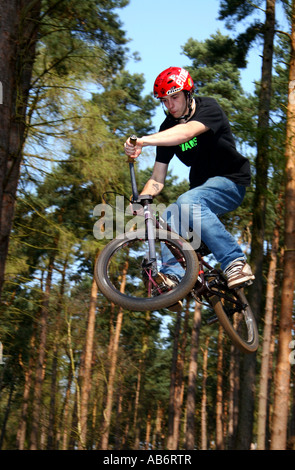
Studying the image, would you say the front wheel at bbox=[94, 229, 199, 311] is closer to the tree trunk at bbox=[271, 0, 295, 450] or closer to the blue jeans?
the blue jeans

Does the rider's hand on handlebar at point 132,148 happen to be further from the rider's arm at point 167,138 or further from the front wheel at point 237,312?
the front wheel at point 237,312

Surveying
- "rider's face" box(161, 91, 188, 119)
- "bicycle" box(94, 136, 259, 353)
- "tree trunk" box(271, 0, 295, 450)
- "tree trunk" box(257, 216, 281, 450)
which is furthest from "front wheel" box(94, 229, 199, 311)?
"tree trunk" box(257, 216, 281, 450)

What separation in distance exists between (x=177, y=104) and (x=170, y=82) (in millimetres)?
235

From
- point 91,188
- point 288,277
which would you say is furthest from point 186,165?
point 91,188

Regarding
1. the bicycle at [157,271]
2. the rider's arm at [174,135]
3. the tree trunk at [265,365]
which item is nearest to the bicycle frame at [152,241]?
the bicycle at [157,271]

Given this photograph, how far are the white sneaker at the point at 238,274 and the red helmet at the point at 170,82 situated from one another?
153cm

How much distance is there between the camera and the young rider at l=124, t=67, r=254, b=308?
14.3 ft

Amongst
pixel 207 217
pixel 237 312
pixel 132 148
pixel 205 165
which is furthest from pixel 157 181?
pixel 237 312

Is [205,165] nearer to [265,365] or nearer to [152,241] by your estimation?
[152,241]

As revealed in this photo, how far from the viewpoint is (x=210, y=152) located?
475 cm

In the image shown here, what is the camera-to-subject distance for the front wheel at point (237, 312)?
468 cm

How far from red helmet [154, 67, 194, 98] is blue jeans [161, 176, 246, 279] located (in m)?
0.83

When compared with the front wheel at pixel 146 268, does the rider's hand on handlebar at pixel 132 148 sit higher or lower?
higher

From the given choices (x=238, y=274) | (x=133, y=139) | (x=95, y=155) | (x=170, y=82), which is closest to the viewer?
(x=133, y=139)
